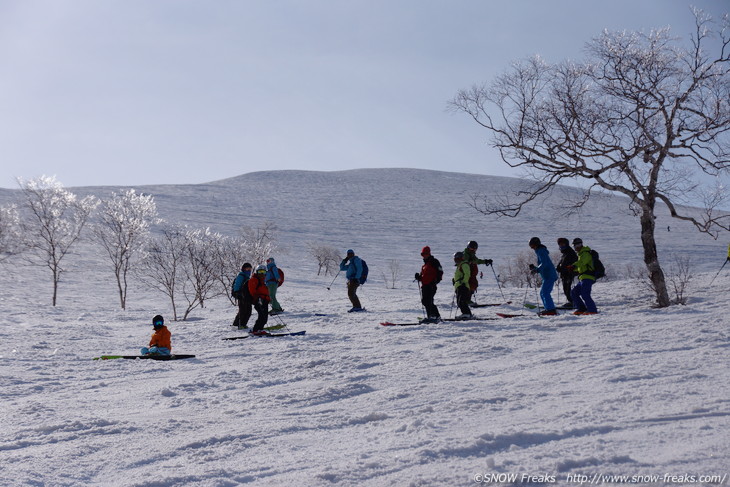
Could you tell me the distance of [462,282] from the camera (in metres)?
11.5

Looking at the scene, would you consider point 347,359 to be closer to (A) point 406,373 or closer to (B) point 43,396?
(A) point 406,373

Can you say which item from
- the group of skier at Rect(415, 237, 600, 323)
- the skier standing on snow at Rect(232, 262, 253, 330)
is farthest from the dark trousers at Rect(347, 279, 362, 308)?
the group of skier at Rect(415, 237, 600, 323)

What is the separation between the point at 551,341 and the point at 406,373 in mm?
2660

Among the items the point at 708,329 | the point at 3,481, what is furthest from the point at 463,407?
the point at 708,329


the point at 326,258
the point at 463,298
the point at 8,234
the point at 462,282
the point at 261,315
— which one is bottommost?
the point at 261,315

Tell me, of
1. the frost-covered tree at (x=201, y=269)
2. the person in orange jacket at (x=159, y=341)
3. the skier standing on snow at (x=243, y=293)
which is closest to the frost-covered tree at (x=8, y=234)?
the frost-covered tree at (x=201, y=269)

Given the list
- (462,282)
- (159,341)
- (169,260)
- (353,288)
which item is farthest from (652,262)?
(169,260)

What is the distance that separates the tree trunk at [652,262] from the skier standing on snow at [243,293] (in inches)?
331

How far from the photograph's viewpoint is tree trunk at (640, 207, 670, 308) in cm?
1102

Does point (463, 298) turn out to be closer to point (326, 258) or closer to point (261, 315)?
point (261, 315)

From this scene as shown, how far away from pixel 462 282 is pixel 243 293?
4.95 metres

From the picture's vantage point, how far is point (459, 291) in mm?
11688

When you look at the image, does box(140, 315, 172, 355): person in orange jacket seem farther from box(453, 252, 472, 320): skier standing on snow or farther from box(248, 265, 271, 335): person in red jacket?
box(453, 252, 472, 320): skier standing on snow

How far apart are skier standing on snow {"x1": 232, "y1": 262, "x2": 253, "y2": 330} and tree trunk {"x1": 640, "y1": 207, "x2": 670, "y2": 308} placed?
8.41 meters
